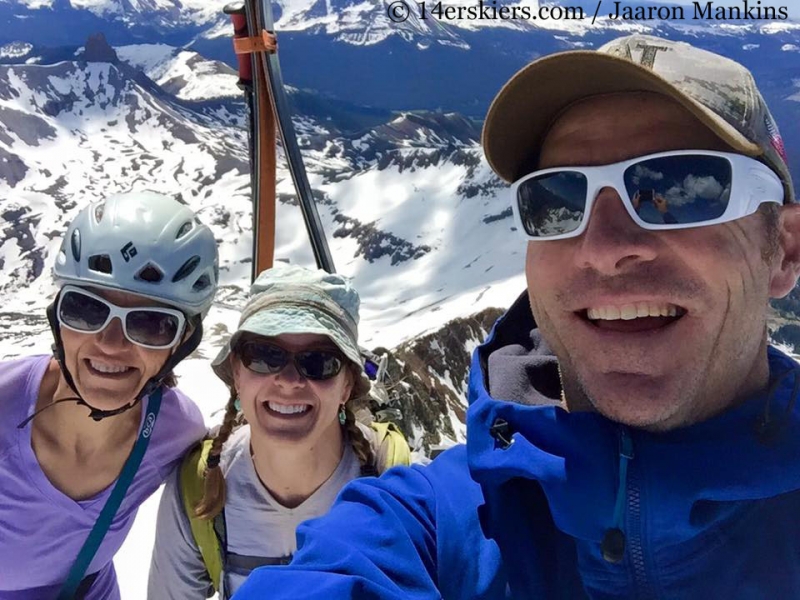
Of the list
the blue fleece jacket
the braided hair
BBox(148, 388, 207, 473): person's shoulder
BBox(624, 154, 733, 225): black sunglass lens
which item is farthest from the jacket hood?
BBox(148, 388, 207, 473): person's shoulder

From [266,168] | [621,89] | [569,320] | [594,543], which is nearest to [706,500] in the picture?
[594,543]

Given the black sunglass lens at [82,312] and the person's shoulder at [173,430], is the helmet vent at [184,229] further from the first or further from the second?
the person's shoulder at [173,430]

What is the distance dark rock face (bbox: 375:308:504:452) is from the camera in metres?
56.4

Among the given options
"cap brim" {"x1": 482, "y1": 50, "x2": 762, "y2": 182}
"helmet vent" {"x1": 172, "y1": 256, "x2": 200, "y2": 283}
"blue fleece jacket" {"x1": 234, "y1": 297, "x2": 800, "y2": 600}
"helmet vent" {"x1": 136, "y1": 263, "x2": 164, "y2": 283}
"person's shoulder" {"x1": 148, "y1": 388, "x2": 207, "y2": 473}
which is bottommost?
"person's shoulder" {"x1": 148, "y1": 388, "x2": 207, "y2": 473}

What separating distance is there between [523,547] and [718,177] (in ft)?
4.61

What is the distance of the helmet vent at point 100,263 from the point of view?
4203 mm

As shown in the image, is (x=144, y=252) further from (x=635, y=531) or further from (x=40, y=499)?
(x=635, y=531)

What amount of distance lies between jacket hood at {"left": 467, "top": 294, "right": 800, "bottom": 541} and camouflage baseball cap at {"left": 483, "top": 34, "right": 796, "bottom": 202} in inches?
31.1

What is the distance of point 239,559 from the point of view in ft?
11.9

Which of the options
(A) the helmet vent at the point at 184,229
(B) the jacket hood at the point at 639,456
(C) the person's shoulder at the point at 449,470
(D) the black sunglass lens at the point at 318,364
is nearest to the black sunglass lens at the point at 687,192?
(B) the jacket hood at the point at 639,456

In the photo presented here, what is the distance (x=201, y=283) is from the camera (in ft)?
15.0

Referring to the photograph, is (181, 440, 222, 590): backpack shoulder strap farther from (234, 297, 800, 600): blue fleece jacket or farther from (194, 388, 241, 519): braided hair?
(234, 297, 800, 600): blue fleece jacket

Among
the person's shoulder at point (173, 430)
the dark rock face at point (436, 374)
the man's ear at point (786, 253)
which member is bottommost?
the dark rock face at point (436, 374)

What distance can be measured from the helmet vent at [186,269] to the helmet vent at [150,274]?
9 centimetres
